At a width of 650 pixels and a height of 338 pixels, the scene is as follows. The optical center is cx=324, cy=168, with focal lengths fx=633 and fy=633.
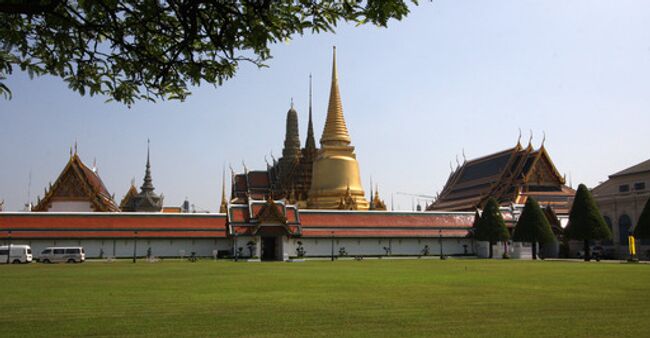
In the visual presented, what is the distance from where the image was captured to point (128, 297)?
1555 cm

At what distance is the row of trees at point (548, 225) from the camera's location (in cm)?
4728

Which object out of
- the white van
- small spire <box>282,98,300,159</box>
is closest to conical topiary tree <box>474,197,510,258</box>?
the white van

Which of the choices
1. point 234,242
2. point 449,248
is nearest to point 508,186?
point 449,248

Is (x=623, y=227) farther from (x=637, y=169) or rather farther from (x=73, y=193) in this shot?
(x=73, y=193)

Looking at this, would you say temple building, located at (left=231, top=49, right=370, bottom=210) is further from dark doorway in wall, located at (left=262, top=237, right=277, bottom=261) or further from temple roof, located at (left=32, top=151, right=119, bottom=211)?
temple roof, located at (left=32, top=151, right=119, bottom=211)

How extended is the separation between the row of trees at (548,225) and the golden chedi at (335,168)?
18634mm

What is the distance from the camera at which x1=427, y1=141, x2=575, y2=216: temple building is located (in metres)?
71.6

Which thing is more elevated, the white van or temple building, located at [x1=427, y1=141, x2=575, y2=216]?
temple building, located at [x1=427, y1=141, x2=575, y2=216]

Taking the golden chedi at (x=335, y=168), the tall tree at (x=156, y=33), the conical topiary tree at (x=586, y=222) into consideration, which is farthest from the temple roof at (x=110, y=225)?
the tall tree at (x=156, y=33)

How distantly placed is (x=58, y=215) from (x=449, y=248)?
115ft

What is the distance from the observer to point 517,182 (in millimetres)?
72812

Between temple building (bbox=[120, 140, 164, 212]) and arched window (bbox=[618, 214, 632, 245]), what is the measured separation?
55671mm

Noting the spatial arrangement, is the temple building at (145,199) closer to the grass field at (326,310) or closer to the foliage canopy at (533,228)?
the foliage canopy at (533,228)

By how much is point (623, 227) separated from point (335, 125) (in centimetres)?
3356
